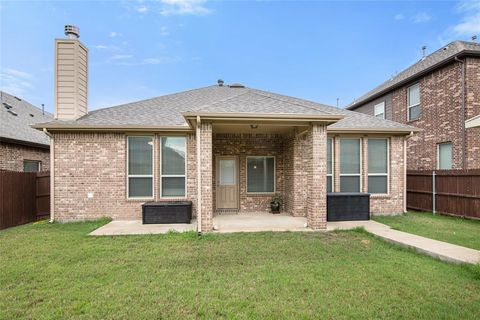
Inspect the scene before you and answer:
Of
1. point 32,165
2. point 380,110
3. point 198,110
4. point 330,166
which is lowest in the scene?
point 330,166

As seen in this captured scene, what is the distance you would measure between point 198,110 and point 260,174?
4144 mm

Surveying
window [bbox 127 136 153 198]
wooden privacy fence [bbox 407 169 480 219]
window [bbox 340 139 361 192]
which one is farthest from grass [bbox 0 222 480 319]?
wooden privacy fence [bbox 407 169 480 219]

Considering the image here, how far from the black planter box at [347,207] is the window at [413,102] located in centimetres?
711

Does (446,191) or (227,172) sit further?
(227,172)

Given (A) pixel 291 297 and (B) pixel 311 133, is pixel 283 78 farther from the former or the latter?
(A) pixel 291 297

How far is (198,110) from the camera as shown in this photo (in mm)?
5887

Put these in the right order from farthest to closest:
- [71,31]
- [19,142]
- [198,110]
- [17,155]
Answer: [17,155] → [19,142] → [71,31] → [198,110]

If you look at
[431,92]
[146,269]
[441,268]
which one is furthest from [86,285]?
[431,92]

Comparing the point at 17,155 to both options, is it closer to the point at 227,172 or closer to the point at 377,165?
the point at 227,172

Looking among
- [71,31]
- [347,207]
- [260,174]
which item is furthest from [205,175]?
[71,31]

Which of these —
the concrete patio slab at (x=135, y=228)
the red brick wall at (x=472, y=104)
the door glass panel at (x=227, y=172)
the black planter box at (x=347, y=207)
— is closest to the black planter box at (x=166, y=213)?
the concrete patio slab at (x=135, y=228)

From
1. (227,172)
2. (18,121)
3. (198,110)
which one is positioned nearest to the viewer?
(198,110)

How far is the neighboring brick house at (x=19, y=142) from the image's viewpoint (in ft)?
31.0

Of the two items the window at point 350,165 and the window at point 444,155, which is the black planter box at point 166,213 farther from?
the window at point 444,155
